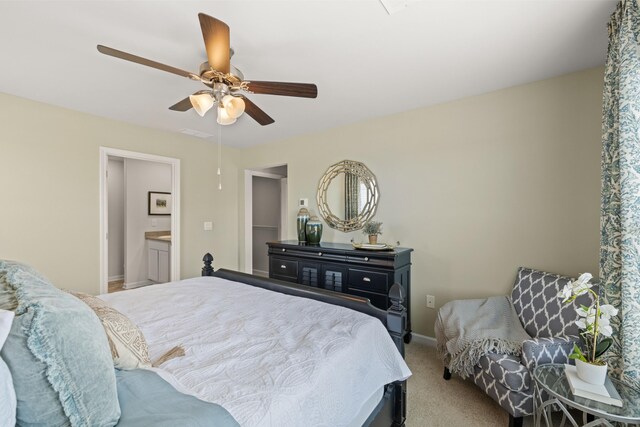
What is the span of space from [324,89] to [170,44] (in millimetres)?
1216

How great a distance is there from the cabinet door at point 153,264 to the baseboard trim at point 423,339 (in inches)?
169

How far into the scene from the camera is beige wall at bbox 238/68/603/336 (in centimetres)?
222

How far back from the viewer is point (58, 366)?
667 millimetres

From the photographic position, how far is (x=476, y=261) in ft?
8.73

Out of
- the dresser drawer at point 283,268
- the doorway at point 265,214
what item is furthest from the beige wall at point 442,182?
the doorway at point 265,214

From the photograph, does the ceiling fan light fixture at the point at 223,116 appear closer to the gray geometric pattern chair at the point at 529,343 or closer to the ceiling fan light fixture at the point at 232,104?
the ceiling fan light fixture at the point at 232,104

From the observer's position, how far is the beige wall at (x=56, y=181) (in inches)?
107

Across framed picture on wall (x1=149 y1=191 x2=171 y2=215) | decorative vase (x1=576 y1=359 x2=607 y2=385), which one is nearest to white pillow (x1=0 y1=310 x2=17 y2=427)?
decorative vase (x1=576 y1=359 x2=607 y2=385)

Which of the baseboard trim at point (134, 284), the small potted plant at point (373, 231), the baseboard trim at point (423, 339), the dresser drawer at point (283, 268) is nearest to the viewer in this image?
the baseboard trim at point (423, 339)

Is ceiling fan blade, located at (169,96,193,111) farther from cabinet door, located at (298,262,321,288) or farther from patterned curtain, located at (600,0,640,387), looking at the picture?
patterned curtain, located at (600,0,640,387)

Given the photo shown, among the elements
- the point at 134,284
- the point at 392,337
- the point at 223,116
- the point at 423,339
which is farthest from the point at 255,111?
the point at 134,284

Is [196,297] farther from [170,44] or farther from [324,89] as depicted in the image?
[324,89]

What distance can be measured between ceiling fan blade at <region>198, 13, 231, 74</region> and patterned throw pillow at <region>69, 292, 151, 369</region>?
134 centimetres

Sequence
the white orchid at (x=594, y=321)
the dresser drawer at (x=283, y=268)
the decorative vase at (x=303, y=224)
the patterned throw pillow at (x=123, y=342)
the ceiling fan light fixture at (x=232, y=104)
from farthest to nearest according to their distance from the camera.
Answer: the decorative vase at (x=303, y=224) < the dresser drawer at (x=283, y=268) < the ceiling fan light fixture at (x=232, y=104) < the white orchid at (x=594, y=321) < the patterned throw pillow at (x=123, y=342)
